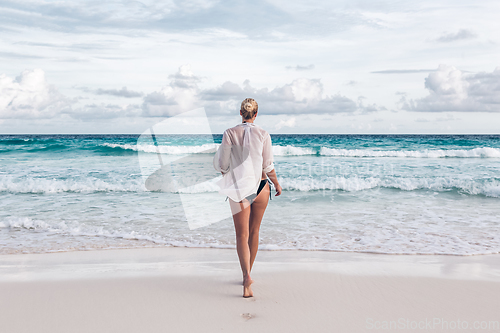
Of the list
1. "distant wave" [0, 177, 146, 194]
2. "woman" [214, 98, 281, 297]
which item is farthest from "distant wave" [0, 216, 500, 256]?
"distant wave" [0, 177, 146, 194]

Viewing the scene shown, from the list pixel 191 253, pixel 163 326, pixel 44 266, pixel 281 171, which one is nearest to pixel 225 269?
pixel 191 253

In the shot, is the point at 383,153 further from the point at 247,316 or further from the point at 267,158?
the point at 247,316

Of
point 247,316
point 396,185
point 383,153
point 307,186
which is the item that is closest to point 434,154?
point 383,153

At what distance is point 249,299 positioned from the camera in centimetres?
319

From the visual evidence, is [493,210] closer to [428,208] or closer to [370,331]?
[428,208]

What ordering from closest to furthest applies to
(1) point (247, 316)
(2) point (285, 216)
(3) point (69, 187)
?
1. (1) point (247, 316)
2. (2) point (285, 216)
3. (3) point (69, 187)

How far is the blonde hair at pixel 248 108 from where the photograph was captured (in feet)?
10.2

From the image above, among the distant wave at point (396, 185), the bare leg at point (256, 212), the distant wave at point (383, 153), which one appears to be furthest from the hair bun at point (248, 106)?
the distant wave at point (383, 153)

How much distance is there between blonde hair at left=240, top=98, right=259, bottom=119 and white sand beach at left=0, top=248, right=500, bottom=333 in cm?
176

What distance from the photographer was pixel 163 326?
107 inches

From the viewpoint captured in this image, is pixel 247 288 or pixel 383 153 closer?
pixel 247 288

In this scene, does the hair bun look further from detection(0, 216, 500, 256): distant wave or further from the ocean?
detection(0, 216, 500, 256): distant wave

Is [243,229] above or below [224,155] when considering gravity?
below

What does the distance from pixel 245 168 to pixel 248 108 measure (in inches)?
22.4
